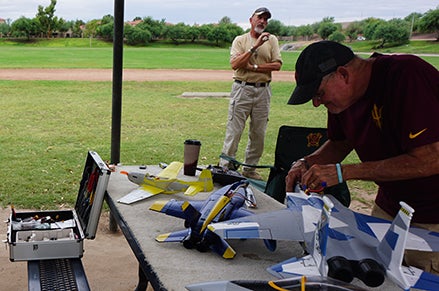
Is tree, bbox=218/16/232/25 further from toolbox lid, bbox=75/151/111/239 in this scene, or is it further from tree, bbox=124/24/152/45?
toolbox lid, bbox=75/151/111/239

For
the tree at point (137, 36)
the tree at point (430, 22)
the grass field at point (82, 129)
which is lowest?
the grass field at point (82, 129)

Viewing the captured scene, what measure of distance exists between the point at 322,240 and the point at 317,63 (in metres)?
0.65

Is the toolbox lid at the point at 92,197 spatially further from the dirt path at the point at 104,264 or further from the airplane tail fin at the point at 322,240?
the airplane tail fin at the point at 322,240

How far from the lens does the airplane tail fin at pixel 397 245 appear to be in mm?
1413

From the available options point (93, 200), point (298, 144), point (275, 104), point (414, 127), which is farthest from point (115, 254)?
point (275, 104)

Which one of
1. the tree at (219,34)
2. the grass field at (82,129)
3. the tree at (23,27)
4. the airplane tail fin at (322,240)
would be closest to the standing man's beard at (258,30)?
the grass field at (82,129)

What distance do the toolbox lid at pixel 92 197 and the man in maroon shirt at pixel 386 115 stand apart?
124 centimetres

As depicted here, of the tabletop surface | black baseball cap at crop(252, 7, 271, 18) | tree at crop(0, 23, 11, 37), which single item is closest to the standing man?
black baseball cap at crop(252, 7, 271, 18)

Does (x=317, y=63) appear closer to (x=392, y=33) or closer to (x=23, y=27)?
(x=392, y=33)

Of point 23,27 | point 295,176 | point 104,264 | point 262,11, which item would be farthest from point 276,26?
point 295,176

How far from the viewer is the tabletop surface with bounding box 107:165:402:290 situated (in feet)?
5.68

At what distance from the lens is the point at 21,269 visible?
3.46 metres

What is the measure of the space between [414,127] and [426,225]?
466 mm

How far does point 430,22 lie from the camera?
4281 centimetres
